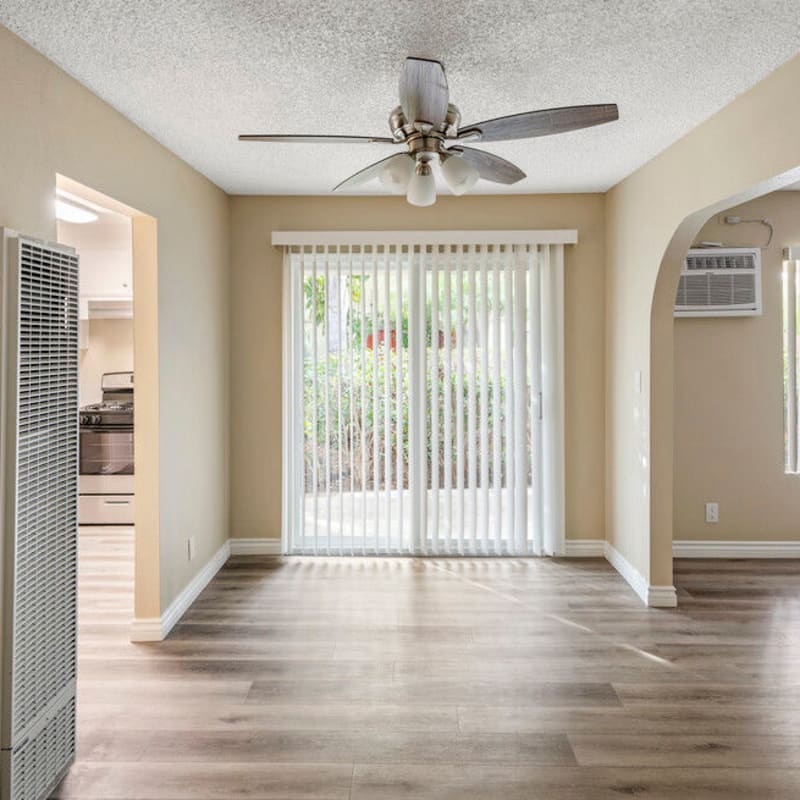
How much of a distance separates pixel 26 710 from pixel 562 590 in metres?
2.88

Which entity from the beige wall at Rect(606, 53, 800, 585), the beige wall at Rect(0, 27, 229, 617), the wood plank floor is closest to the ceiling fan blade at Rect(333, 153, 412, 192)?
the beige wall at Rect(0, 27, 229, 617)

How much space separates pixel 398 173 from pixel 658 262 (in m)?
1.79

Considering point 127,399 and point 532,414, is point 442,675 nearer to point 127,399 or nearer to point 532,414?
point 532,414

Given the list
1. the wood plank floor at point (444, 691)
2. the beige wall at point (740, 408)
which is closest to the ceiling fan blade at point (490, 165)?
the wood plank floor at point (444, 691)

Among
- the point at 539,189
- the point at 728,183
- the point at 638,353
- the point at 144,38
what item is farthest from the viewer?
the point at 539,189

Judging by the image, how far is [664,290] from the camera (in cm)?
369

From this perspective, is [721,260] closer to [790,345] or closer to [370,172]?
[790,345]

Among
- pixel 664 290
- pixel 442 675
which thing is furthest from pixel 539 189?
pixel 442 675

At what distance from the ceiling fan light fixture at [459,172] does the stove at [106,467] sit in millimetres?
4053

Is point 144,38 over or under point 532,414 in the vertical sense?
over

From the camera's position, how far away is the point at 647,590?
12.4 feet

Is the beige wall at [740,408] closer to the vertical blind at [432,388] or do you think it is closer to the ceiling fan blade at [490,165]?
the vertical blind at [432,388]

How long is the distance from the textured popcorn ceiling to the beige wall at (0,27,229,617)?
0.46ft

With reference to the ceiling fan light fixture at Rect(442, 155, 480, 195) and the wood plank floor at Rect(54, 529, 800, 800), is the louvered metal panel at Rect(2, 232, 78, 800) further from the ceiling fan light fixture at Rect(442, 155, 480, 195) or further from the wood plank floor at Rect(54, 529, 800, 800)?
the ceiling fan light fixture at Rect(442, 155, 480, 195)
